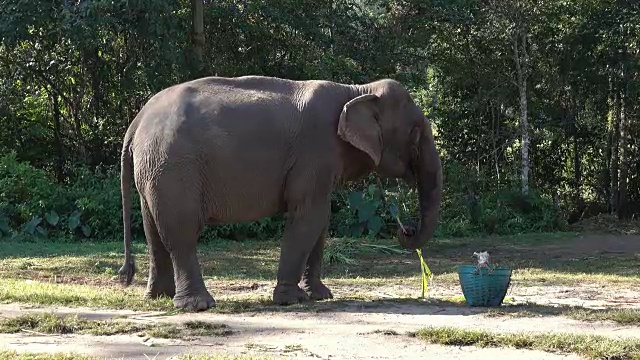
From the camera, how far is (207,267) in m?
12.9

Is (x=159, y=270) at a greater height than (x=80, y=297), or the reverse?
(x=159, y=270)

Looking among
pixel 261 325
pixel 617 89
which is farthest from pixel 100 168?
pixel 261 325

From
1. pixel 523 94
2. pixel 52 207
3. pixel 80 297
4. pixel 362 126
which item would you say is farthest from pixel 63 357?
pixel 523 94

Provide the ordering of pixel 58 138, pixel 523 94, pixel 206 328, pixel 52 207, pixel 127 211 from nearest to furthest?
pixel 206 328 → pixel 127 211 → pixel 52 207 → pixel 523 94 → pixel 58 138

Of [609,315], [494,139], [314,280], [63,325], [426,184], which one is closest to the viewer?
[63,325]

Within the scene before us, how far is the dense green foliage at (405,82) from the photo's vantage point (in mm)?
18062

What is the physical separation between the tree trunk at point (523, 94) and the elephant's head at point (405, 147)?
1116 cm

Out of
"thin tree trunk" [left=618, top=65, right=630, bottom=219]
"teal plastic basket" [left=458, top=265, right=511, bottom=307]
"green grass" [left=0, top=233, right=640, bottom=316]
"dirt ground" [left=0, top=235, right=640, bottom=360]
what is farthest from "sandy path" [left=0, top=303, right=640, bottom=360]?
"thin tree trunk" [left=618, top=65, right=630, bottom=219]

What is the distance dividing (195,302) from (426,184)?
279cm

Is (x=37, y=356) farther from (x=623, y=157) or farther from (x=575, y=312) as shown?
(x=623, y=157)

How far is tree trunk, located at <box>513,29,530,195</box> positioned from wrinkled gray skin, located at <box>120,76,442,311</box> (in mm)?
11391

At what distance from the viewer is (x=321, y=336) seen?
6.95m

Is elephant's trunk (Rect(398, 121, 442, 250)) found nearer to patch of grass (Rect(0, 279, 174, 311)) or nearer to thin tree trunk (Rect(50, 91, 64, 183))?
patch of grass (Rect(0, 279, 174, 311))

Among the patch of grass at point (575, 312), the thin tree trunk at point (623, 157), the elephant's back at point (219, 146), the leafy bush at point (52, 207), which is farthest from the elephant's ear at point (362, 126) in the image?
the thin tree trunk at point (623, 157)
